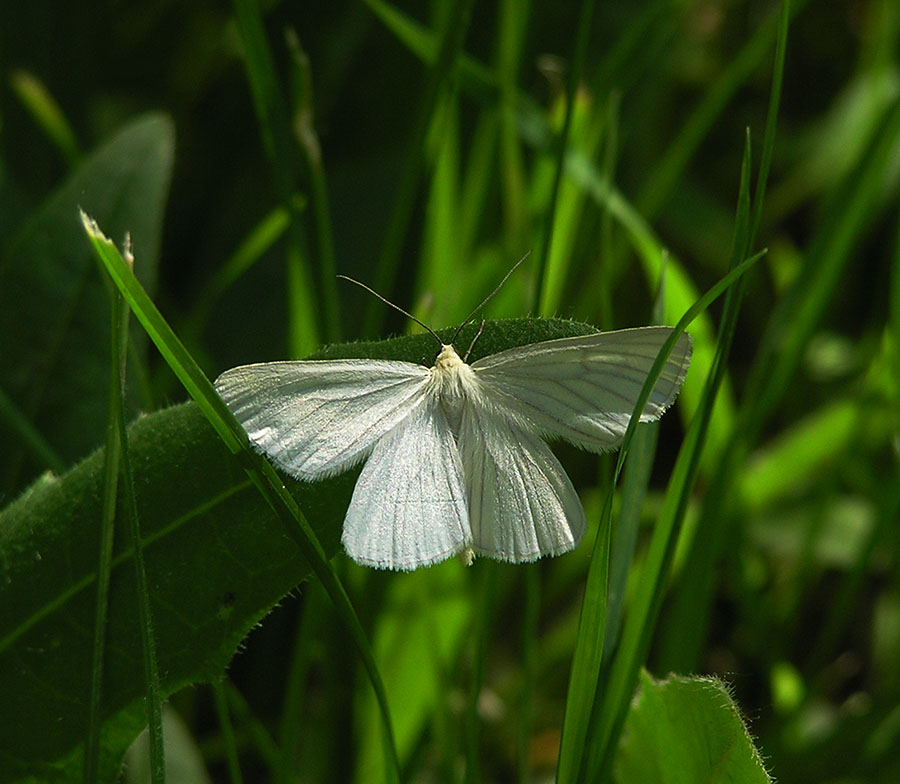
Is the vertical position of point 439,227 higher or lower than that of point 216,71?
lower

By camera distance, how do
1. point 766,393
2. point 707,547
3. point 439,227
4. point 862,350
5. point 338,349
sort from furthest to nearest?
point 862,350 → point 439,227 → point 766,393 → point 707,547 → point 338,349

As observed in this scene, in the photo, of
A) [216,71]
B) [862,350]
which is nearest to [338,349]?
[862,350]

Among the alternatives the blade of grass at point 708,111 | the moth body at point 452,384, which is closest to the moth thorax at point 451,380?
the moth body at point 452,384

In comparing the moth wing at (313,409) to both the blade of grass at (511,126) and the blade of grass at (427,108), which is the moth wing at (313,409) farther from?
the blade of grass at (511,126)

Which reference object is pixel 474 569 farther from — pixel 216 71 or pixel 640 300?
pixel 216 71

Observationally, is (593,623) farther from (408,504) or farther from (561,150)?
(561,150)

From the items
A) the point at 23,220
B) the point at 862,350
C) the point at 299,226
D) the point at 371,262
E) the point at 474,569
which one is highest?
the point at 23,220
